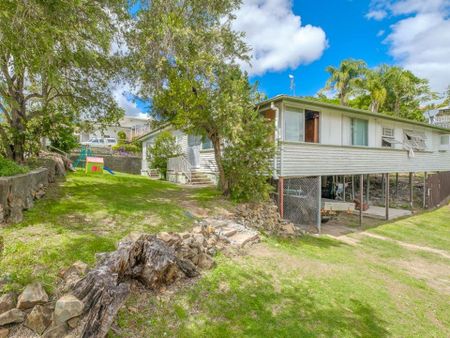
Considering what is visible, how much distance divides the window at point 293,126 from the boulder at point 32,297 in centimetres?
848

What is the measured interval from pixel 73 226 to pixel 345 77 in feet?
91.6

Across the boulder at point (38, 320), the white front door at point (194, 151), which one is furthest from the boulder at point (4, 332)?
the white front door at point (194, 151)

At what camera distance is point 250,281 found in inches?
193

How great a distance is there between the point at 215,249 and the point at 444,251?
29.6 feet

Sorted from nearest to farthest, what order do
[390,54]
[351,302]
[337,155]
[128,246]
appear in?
[128,246] → [351,302] → [337,155] → [390,54]

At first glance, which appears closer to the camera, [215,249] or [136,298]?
[136,298]

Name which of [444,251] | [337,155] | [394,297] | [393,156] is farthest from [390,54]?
[394,297]

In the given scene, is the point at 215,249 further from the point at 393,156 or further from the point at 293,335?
the point at 393,156

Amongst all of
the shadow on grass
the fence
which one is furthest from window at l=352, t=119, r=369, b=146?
the shadow on grass

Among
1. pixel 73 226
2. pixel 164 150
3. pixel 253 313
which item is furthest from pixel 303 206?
pixel 164 150

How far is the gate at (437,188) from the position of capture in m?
17.3

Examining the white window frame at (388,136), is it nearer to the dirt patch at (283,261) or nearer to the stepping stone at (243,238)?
the dirt patch at (283,261)

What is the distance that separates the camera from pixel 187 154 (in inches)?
671

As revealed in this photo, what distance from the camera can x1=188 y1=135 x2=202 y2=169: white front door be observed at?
51.9 ft
